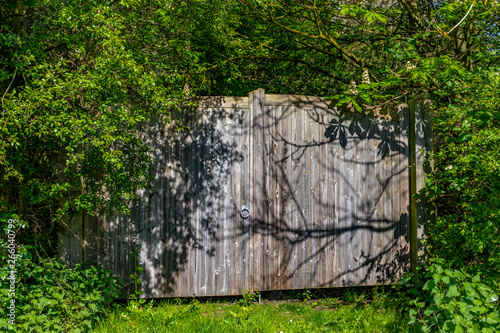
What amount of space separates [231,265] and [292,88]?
10.2 feet

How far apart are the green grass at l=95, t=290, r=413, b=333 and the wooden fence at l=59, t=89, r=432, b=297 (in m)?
0.19

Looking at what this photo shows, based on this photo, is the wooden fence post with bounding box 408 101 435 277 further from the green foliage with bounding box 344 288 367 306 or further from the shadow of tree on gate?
the green foliage with bounding box 344 288 367 306

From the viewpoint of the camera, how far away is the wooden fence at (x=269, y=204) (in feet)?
13.1

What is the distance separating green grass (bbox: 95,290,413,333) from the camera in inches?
136

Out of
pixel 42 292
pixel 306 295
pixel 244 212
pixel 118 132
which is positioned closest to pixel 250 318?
pixel 306 295

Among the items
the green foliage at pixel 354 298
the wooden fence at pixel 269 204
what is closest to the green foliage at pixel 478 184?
the wooden fence at pixel 269 204

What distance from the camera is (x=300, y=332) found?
11.4ft

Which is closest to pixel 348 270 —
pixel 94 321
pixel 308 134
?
pixel 308 134

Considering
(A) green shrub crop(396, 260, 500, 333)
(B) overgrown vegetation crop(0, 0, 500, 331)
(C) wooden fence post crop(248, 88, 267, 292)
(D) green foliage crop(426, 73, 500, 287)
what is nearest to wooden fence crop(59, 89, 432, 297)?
(C) wooden fence post crop(248, 88, 267, 292)

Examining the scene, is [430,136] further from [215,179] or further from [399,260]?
[215,179]

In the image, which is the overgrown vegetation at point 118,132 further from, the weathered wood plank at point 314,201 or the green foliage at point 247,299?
the weathered wood plank at point 314,201

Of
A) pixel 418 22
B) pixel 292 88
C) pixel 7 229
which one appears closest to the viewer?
pixel 7 229

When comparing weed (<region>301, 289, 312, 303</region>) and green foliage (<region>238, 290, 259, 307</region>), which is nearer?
green foliage (<region>238, 290, 259, 307</region>)

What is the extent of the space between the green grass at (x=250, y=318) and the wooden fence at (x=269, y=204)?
0.19 metres
